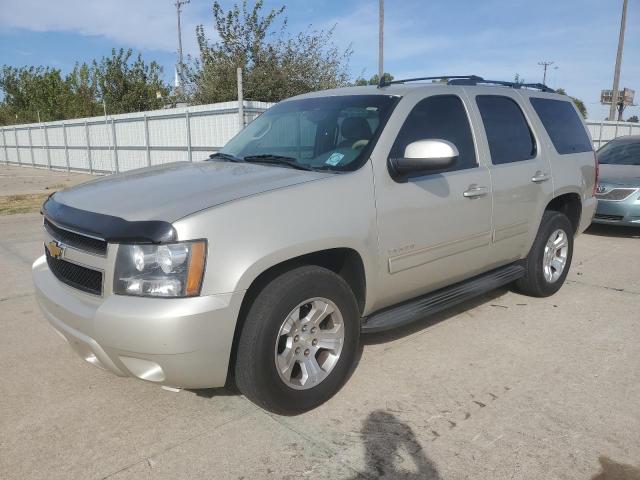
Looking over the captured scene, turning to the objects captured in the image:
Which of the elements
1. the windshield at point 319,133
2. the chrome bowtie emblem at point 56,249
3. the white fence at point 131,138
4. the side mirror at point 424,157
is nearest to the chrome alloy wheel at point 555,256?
the side mirror at point 424,157

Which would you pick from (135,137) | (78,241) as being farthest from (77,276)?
(135,137)

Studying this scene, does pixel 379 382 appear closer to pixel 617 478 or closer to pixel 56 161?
pixel 617 478

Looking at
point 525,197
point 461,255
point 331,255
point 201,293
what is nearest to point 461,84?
point 525,197

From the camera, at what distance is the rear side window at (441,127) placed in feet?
11.3

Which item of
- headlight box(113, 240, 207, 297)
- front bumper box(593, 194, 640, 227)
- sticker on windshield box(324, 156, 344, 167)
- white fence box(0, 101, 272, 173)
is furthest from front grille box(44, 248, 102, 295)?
white fence box(0, 101, 272, 173)

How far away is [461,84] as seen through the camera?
13.5 feet

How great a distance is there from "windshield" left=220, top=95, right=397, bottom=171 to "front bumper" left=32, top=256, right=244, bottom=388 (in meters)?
1.21

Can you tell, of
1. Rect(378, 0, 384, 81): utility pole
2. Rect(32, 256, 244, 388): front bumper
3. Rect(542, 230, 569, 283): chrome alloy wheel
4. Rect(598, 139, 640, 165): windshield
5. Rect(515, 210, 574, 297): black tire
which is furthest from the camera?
Rect(378, 0, 384, 81): utility pole

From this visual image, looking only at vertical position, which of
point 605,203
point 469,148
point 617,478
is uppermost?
point 469,148

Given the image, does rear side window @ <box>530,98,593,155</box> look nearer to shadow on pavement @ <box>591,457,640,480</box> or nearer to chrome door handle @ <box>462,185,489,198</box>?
chrome door handle @ <box>462,185,489,198</box>

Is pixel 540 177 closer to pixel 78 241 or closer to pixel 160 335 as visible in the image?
pixel 160 335

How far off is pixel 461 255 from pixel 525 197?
3.21 feet

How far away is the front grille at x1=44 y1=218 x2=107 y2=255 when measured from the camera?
2.57m

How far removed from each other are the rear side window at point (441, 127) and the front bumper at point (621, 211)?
5.13 meters
